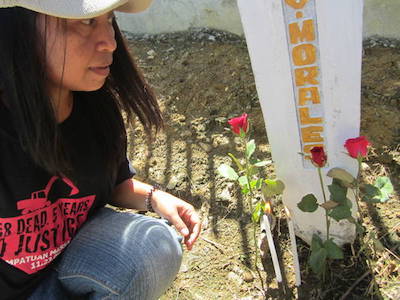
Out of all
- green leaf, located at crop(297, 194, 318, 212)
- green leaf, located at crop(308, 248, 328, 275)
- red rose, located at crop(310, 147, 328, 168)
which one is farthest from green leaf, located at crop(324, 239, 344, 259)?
red rose, located at crop(310, 147, 328, 168)

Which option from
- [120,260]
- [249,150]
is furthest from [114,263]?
[249,150]

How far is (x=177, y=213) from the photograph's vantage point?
1414mm

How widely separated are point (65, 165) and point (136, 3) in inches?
17.7

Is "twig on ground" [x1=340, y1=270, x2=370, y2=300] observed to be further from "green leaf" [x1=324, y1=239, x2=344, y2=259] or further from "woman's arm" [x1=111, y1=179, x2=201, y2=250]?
"woman's arm" [x1=111, y1=179, x2=201, y2=250]

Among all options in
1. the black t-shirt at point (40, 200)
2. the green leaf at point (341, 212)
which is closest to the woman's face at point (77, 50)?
the black t-shirt at point (40, 200)

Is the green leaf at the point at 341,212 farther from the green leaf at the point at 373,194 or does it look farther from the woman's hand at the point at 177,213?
the woman's hand at the point at 177,213

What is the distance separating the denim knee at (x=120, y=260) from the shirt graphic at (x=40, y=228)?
0.22 ft

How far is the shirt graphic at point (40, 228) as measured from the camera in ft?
3.80

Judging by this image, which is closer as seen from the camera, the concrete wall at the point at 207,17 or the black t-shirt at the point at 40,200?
the black t-shirt at the point at 40,200

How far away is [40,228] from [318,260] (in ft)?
2.68

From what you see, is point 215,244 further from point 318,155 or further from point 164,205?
point 318,155

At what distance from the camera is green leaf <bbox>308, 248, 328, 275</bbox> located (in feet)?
4.52

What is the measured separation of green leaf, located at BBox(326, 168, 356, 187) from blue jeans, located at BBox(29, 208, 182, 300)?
1.77ft

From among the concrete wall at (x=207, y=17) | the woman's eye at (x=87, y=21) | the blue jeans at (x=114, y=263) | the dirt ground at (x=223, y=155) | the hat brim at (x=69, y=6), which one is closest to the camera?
the hat brim at (x=69, y=6)
